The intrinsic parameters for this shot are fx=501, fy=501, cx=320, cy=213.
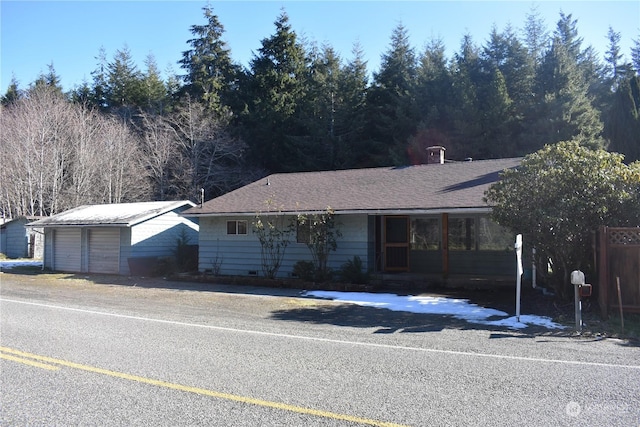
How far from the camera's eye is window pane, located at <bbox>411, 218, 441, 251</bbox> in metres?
16.7

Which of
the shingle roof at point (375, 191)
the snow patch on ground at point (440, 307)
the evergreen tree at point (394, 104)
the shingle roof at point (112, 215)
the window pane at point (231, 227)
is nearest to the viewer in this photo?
the snow patch on ground at point (440, 307)

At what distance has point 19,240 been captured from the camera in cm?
3162

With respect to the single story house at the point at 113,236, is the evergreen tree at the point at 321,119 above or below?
above

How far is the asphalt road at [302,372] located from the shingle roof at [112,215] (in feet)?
33.3

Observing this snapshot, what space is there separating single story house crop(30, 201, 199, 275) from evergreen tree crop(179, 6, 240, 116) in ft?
65.2

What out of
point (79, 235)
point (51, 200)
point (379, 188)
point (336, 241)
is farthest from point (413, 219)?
point (51, 200)

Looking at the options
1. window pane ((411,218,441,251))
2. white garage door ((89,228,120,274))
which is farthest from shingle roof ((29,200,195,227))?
window pane ((411,218,441,251))

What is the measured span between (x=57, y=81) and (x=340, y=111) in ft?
104

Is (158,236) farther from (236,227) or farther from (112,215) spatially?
(236,227)

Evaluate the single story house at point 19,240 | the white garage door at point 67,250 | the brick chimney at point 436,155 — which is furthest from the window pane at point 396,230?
the single story house at point 19,240

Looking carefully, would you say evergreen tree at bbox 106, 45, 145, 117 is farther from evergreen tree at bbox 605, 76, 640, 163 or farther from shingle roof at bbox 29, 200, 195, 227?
evergreen tree at bbox 605, 76, 640, 163

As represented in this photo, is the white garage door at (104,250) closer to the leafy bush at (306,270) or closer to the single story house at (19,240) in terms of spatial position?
the leafy bush at (306,270)

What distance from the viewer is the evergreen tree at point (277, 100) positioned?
39116 mm

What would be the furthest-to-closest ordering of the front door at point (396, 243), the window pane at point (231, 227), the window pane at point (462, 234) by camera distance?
the window pane at point (231, 227) → the front door at point (396, 243) → the window pane at point (462, 234)
